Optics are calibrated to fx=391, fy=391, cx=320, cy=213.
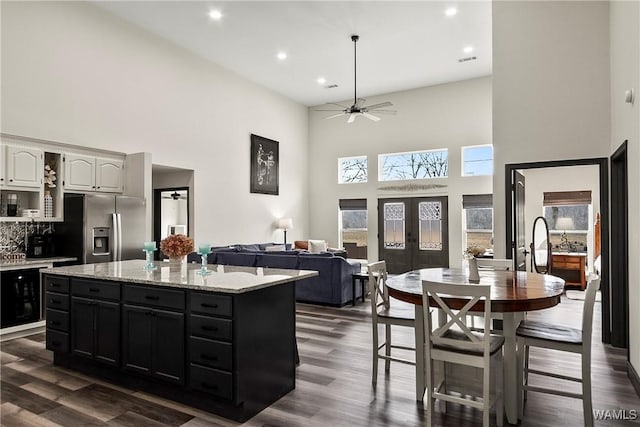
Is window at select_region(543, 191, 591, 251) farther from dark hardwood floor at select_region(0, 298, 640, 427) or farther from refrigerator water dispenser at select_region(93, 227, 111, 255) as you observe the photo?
refrigerator water dispenser at select_region(93, 227, 111, 255)

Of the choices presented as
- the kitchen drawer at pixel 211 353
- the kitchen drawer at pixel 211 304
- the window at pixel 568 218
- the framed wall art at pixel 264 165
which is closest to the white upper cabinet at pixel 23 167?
the kitchen drawer at pixel 211 304

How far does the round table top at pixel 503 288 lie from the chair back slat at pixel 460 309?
9cm

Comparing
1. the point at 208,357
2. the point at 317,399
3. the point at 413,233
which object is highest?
the point at 413,233

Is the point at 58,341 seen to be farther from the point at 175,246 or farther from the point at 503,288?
the point at 503,288

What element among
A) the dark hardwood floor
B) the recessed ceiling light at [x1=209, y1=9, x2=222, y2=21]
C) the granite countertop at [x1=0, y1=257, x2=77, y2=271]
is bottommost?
the dark hardwood floor

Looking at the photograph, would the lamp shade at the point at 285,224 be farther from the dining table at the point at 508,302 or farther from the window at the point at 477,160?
the dining table at the point at 508,302

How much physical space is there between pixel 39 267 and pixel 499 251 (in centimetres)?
585

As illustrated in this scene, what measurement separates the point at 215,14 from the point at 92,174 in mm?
3063

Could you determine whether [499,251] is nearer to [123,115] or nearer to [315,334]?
[315,334]

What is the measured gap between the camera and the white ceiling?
232 inches

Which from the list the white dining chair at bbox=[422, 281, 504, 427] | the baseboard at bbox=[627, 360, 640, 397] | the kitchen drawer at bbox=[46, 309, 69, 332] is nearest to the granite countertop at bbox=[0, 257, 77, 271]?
the kitchen drawer at bbox=[46, 309, 69, 332]

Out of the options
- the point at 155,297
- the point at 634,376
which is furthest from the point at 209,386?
the point at 634,376

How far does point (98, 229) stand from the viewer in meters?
5.31

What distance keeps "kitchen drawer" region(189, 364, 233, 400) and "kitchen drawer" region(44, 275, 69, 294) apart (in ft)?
5.42
